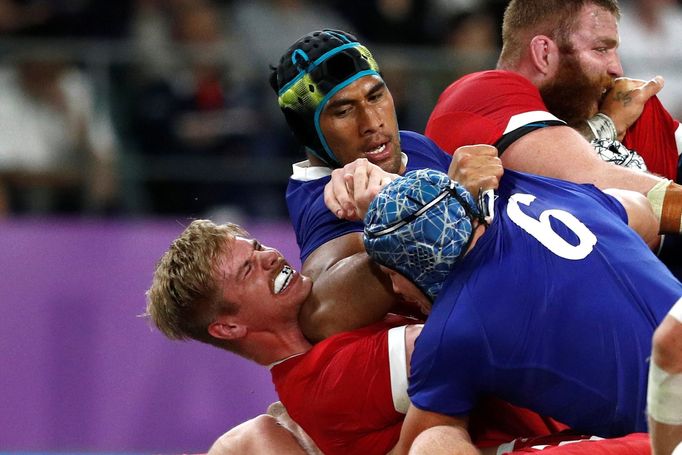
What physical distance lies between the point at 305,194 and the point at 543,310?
1452mm

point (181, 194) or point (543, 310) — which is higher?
point (543, 310)

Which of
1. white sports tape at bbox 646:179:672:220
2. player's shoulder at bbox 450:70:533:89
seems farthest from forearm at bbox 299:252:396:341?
player's shoulder at bbox 450:70:533:89

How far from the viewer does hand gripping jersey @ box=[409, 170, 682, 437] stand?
3.82m

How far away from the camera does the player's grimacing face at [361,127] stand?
192 inches

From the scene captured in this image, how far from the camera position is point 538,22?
5434 mm

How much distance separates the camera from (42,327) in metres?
8.14

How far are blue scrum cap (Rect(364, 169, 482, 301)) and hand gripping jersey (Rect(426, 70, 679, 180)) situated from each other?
109 centimetres

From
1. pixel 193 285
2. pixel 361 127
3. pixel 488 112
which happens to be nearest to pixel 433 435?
pixel 193 285

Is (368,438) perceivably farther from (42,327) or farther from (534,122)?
(42,327)

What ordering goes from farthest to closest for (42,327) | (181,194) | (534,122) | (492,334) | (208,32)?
(208,32)
(181,194)
(42,327)
(534,122)
(492,334)

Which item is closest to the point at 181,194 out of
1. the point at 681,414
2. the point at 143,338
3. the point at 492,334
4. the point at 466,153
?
the point at 143,338

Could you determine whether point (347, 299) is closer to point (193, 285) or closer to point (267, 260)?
point (267, 260)

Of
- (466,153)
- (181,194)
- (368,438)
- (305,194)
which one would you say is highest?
(466,153)

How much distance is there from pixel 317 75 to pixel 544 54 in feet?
3.52
